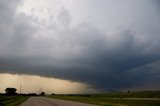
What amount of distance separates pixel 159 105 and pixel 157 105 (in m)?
0.37

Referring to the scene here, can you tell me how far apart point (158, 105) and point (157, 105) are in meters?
0.19

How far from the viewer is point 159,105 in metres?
50.4

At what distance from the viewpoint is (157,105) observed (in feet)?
165

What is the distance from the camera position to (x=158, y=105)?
165 feet

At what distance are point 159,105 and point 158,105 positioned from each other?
275 millimetres
